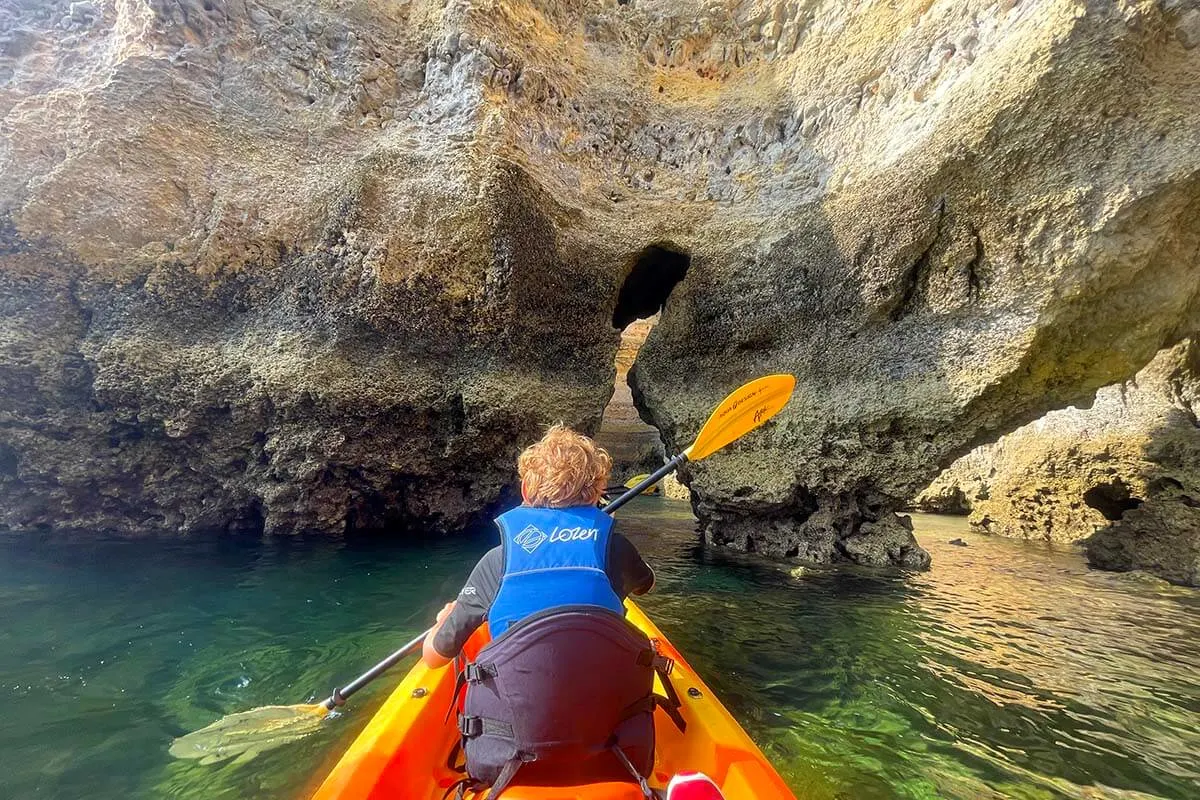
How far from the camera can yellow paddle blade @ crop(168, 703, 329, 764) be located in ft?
6.72

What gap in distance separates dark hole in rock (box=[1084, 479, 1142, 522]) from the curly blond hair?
8830 mm

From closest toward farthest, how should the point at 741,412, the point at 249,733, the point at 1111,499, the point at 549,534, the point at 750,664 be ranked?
1. the point at 549,534
2. the point at 249,733
3. the point at 750,664
4. the point at 741,412
5. the point at 1111,499

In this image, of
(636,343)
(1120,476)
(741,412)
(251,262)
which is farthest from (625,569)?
(636,343)

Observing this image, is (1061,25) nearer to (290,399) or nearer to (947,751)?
(947,751)

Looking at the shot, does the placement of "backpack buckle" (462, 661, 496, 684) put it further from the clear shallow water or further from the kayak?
the clear shallow water

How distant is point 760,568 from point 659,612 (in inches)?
79.6

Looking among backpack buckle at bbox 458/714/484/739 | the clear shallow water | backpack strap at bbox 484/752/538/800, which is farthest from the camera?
the clear shallow water

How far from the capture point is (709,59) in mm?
7242

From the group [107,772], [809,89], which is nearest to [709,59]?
[809,89]

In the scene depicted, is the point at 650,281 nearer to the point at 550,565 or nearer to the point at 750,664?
the point at 750,664

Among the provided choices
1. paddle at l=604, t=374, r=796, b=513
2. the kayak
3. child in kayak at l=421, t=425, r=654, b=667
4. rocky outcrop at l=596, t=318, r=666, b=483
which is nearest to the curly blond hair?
child in kayak at l=421, t=425, r=654, b=667

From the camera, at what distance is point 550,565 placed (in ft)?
4.79

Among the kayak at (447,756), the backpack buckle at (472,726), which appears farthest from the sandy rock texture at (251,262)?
the backpack buckle at (472,726)

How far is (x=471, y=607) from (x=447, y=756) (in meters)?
0.77
